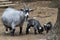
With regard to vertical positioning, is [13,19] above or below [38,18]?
above

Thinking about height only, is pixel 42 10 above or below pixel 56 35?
below

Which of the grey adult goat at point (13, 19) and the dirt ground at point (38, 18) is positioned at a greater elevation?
the grey adult goat at point (13, 19)

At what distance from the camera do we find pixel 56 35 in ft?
28.8

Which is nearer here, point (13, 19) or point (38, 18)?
point (13, 19)

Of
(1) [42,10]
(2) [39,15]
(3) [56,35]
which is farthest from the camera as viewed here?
(1) [42,10]

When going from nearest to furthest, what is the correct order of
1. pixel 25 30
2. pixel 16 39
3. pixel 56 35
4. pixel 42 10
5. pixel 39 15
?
pixel 56 35
pixel 16 39
pixel 25 30
pixel 39 15
pixel 42 10

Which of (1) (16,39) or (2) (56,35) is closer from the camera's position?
(2) (56,35)

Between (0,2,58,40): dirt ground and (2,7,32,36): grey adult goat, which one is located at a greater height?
(2,7,32,36): grey adult goat

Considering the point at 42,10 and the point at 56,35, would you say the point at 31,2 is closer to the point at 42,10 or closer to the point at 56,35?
the point at 42,10

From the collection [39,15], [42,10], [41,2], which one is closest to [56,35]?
[39,15]

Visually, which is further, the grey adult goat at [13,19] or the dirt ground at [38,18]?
the grey adult goat at [13,19]

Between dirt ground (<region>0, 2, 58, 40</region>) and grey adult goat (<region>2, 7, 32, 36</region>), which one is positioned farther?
grey adult goat (<region>2, 7, 32, 36</region>)

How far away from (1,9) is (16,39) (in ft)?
22.9

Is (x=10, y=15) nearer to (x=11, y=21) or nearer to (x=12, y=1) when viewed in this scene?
(x=11, y=21)
